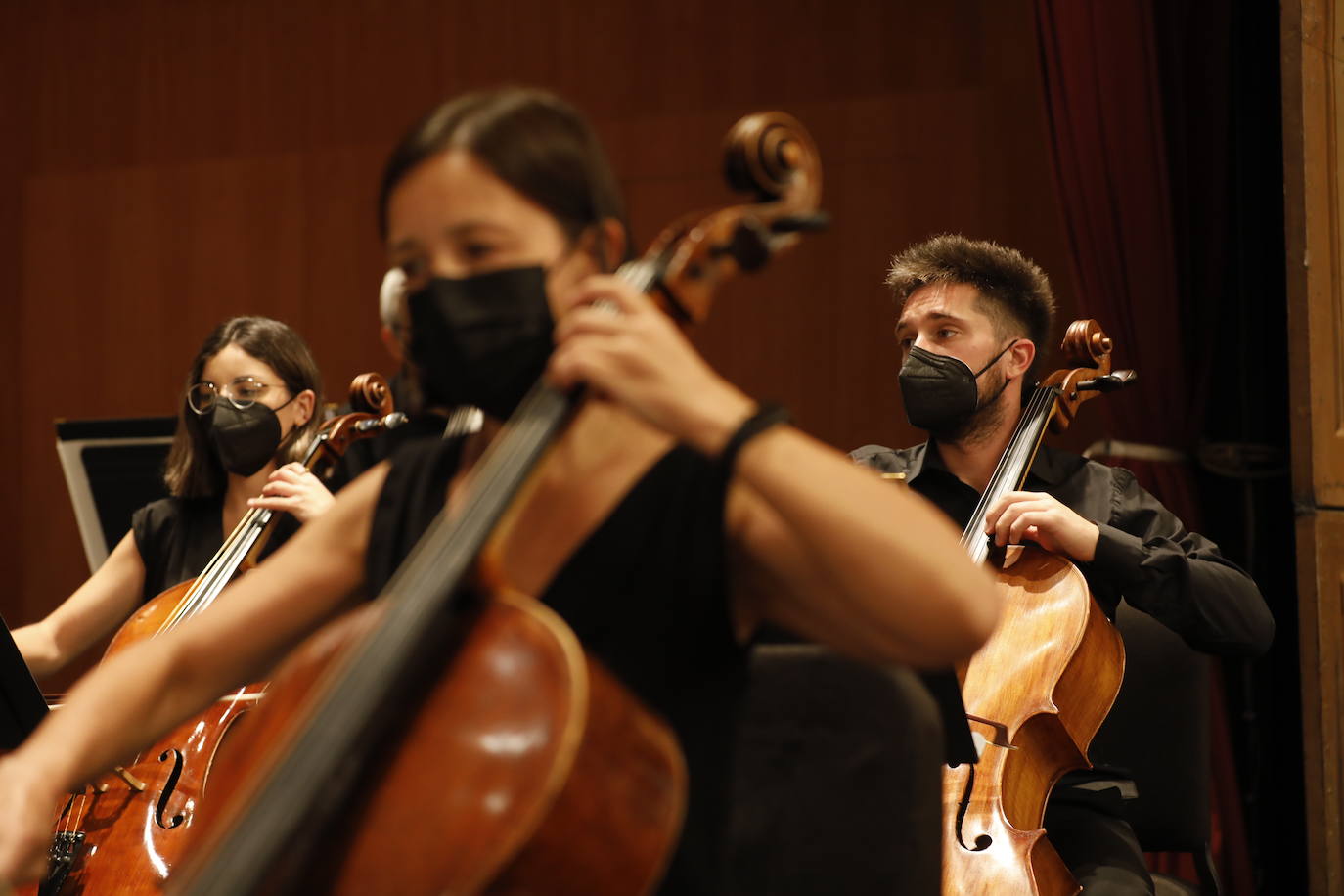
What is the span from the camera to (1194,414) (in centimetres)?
294

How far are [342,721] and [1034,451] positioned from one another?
1.43 metres

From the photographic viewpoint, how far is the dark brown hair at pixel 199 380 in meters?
2.37

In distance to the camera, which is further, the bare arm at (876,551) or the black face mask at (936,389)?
the black face mask at (936,389)

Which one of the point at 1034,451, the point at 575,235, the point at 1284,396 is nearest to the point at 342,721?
the point at 575,235

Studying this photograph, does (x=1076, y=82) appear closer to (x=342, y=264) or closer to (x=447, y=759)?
(x=342, y=264)

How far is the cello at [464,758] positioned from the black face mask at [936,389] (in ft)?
4.26

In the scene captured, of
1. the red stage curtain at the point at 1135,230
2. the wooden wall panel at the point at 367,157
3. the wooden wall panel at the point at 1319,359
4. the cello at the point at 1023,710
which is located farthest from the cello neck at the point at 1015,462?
the wooden wall panel at the point at 367,157

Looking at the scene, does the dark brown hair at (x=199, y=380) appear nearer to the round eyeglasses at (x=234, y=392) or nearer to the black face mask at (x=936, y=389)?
the round eyeglasses at (x=234, y=392)

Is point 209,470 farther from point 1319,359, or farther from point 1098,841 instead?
point 1319,359

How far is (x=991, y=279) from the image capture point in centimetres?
209

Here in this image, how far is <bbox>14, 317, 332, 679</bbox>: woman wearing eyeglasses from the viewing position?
231 cm

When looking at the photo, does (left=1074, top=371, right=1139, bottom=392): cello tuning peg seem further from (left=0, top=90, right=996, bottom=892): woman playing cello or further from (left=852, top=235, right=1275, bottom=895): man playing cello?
(left=0, top=90, right=996, bottom=892): woman playing cello

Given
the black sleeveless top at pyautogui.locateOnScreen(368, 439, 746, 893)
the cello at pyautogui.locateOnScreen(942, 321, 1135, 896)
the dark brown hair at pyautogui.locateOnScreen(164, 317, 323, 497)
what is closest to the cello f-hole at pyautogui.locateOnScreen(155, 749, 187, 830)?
the dark brown hair at pyautogui.locateOnScreen(164, 317, 323, 497)

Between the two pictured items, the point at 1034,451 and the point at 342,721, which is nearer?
the point at 342,721
